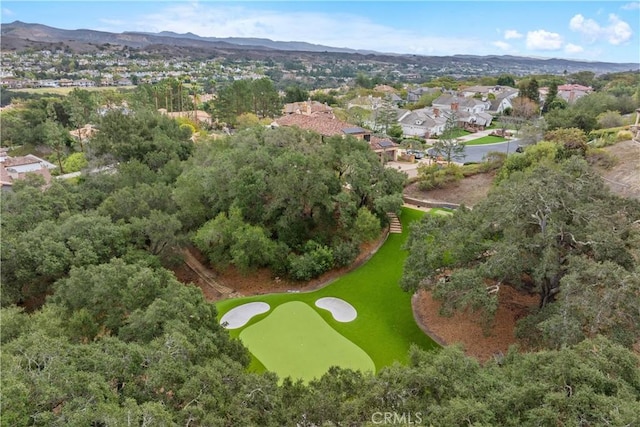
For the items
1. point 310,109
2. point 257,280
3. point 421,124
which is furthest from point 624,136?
point 310,109

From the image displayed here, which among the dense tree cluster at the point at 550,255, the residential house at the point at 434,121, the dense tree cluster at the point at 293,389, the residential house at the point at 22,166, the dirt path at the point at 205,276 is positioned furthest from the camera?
the residential house at the point at 434,121

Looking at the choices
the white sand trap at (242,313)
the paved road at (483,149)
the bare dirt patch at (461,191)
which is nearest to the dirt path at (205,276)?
the white sand trap at (242,313)

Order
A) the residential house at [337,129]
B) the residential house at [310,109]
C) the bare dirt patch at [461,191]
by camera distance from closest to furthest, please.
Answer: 1. the bare dirt patch at [461,191]
2. the residential house at [337,129]
3. the residential house at [310,109]

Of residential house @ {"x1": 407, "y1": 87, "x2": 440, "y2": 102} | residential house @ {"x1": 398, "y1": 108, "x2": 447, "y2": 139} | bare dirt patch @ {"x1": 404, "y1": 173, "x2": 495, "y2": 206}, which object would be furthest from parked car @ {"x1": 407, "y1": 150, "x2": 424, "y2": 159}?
→ residential house @ {"x1": 407, "y1": 87, "x2": 440, "y2": 102}

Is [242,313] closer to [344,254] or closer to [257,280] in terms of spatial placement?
[257,280]

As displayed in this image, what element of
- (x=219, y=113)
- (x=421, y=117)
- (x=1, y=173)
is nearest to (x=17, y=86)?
(x=219, y=113)

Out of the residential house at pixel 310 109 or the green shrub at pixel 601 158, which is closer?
the green shrub at pixel 601 158

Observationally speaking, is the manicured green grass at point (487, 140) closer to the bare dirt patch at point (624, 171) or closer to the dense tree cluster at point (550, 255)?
the bare dirt patch at point (624, 171)
